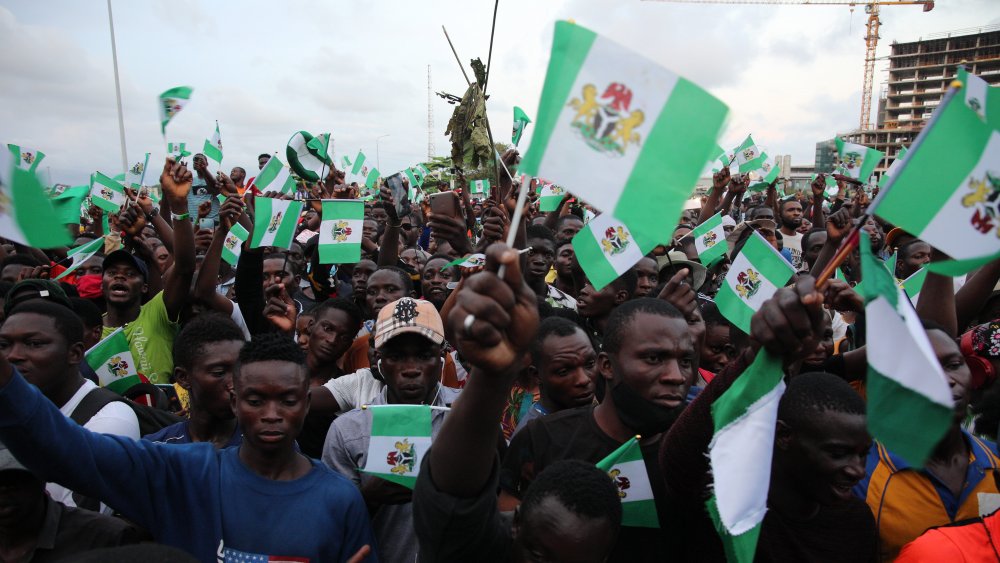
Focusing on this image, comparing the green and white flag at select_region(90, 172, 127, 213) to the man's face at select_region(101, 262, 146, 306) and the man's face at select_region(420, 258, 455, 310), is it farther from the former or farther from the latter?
the man's face at select_region(420, 258, 455, 310)

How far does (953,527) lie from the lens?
6.70ft

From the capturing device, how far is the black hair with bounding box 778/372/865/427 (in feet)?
7.54

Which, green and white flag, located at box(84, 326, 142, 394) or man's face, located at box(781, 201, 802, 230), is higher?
man's face, located at box(781, 201, 802, 230)

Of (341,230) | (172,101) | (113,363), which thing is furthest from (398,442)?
(172,101)

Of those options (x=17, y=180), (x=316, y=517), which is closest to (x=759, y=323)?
(x=316, y=517)

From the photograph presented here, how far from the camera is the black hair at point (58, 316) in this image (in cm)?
301

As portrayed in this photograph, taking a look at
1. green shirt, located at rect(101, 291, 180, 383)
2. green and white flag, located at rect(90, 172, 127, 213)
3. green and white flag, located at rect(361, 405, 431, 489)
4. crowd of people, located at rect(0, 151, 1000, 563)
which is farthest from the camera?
green and white flag, located at rect(90, 172, 127, 213)

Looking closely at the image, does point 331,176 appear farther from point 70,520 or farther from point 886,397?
point 886,397

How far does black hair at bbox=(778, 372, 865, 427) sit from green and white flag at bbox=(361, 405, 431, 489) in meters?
1.33

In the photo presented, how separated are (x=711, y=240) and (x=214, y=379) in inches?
182

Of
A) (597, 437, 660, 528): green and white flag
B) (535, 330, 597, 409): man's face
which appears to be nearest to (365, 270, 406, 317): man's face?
(535, 330, 597, 409): man's face

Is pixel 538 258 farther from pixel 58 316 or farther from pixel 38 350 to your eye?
pixel 38 350

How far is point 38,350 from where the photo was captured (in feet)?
9.49

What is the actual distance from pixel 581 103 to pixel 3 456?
2055 millimetres
